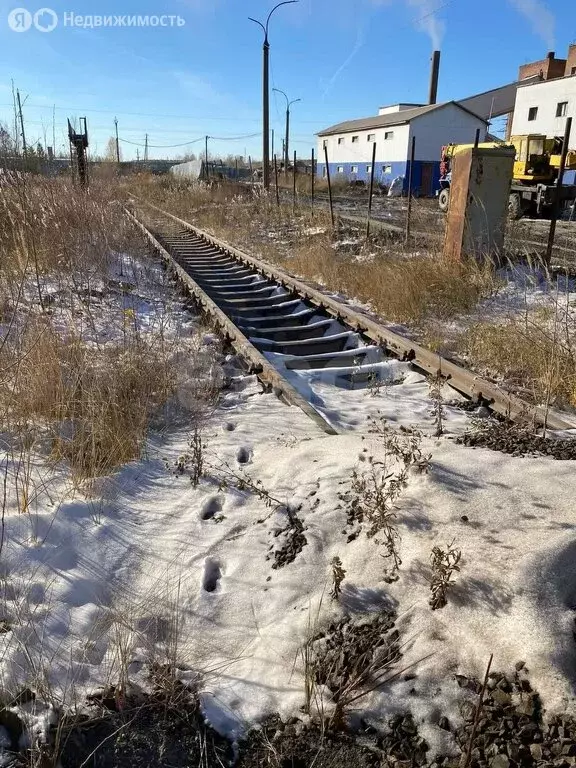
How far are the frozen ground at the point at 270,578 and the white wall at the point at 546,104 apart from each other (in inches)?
1251

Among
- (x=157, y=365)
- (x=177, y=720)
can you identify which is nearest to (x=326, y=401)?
(x=157, y=365)

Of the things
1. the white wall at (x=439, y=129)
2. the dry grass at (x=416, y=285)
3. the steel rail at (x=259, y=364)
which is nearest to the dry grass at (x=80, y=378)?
the steel rail at (x=259, y=364)

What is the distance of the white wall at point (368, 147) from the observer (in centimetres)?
4038

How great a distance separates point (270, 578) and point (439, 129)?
43.7m

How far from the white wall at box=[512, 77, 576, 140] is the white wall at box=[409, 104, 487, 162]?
5171 mm

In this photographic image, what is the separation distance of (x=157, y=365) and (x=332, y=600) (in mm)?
2938

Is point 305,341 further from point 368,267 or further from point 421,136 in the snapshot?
point 421,136

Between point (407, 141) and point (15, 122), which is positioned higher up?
point (407, 141)

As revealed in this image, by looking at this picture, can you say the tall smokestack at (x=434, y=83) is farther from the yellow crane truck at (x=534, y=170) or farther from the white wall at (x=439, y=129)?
the yellow crane truck at (x=534, y=170)

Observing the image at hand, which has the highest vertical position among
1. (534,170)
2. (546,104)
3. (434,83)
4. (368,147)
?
(434,83)

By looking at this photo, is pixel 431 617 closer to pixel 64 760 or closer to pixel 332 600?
pixel 332 600

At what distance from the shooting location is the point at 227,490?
309 centimetres

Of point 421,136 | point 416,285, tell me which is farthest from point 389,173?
point 416,285

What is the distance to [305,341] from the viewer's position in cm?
600
